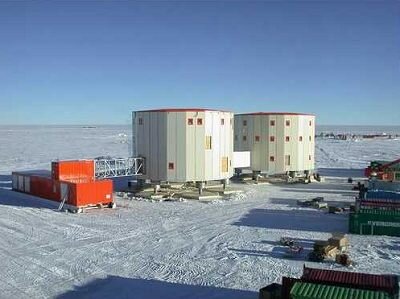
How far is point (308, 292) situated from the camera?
807 cm

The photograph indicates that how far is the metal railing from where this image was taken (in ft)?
78.3

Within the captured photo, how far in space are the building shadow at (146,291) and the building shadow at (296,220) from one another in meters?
6.62

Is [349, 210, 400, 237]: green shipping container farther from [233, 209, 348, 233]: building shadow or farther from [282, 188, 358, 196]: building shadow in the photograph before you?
[282, 188, 358, 196]: building shadow

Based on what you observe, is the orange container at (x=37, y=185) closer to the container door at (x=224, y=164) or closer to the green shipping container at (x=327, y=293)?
the container door at (x=224, y=164)

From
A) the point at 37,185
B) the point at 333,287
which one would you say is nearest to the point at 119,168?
the point at 37,185

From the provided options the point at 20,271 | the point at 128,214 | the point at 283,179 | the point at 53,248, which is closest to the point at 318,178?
the point at 283,179

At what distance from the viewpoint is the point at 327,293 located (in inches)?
316

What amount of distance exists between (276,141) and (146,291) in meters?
20.4

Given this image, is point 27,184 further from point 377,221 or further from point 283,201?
point 377,221

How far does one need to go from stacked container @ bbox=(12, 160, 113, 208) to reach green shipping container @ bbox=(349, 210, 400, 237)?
33.2 ft

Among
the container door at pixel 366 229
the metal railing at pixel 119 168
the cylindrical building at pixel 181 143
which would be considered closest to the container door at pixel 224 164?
the cylindrical building at pixel 181 143

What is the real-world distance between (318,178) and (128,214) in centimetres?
1559

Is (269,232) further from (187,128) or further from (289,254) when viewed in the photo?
(187,128)

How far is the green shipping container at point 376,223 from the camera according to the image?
50.6 ft
